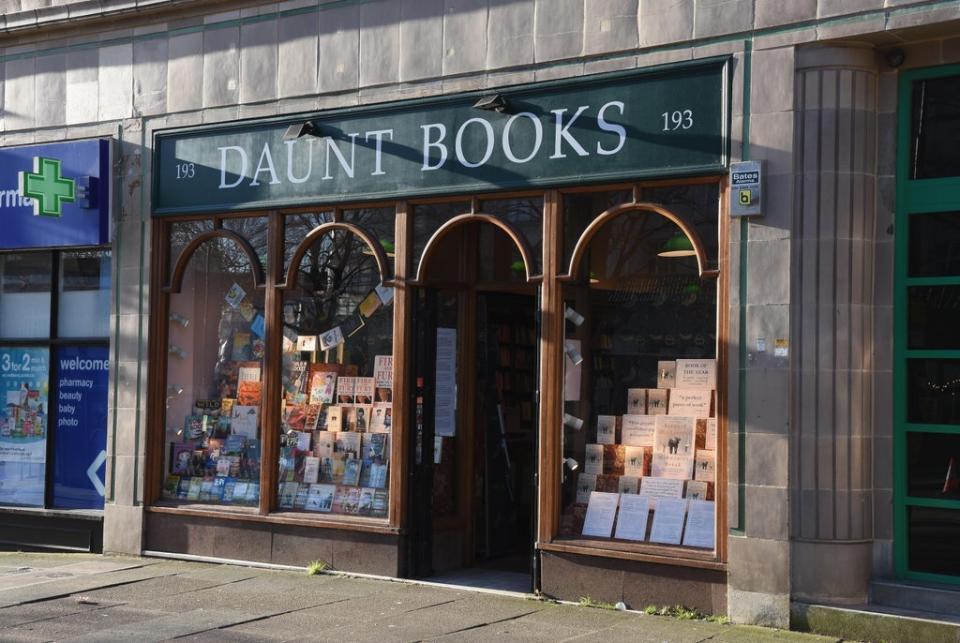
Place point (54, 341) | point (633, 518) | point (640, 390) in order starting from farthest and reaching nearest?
point (54, 341) < point (640, 390) < point (633, 518)

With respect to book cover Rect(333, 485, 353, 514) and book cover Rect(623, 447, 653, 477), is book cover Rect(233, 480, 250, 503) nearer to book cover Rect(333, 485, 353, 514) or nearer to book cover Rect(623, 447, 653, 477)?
book cover Rect(333, 485, 353, 514)

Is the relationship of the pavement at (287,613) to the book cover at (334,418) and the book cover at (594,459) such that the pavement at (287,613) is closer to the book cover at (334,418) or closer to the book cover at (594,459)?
the book cover at (594,459)

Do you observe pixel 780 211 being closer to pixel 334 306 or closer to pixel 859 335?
pixel 859 335

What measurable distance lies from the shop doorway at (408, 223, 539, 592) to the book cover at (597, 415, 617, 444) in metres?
0.83

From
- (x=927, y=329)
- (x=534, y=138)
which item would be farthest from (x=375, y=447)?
(x=927, y=329)

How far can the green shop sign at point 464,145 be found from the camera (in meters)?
9.22

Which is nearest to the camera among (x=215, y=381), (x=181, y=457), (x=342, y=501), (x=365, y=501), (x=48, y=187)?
(x=365, y=501)

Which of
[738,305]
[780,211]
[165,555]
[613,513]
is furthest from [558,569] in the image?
[165,555]

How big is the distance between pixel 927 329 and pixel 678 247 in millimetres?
1916

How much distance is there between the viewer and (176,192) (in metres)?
12.0

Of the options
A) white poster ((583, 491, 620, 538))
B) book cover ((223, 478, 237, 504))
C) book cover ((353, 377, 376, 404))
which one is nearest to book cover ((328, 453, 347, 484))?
book cover ((353, 377, 376, 404))

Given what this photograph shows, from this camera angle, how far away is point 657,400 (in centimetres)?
954

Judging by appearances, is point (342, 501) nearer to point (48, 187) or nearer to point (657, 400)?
point (657, 400)

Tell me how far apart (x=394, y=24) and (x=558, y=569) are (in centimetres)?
495
